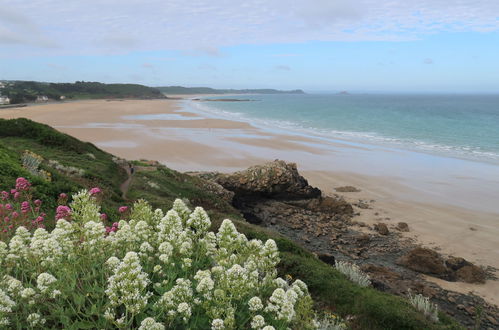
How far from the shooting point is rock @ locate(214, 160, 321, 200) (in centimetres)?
1995

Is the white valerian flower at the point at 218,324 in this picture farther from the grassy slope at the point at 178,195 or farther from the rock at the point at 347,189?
the rock at the point at 347,189

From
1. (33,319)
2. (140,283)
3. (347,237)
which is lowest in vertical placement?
(347,237)

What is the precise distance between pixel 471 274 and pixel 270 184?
10.3m

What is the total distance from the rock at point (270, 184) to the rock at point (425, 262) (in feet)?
23.8

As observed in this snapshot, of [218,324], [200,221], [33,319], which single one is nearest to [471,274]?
[200,221]

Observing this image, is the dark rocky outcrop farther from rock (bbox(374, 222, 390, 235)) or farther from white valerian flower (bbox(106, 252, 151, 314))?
white valerian flower (bbox(106, 252, 151, 314))

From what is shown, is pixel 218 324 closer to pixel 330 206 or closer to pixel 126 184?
pixel 126 184

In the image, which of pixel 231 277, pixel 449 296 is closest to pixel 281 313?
pixel 231 277

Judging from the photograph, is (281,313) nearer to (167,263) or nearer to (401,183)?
(167,263)

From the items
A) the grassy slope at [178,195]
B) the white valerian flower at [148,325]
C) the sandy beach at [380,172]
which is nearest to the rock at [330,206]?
the sandy beach at [380,172]

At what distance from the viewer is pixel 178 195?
1681 centimetres

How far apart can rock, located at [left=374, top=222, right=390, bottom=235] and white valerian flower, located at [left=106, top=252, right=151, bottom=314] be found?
578 inches

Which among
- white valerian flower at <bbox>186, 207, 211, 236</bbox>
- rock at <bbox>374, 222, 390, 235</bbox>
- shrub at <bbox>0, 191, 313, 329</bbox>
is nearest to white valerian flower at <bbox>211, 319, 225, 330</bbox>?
shrub at <bbox>0, 191, 313, 329</bbox>

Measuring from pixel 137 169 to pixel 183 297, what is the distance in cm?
1790
